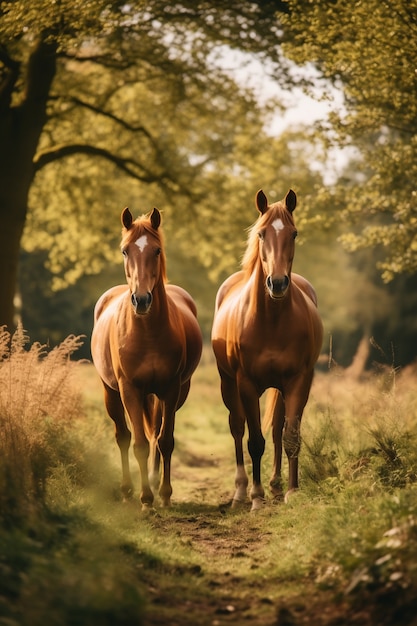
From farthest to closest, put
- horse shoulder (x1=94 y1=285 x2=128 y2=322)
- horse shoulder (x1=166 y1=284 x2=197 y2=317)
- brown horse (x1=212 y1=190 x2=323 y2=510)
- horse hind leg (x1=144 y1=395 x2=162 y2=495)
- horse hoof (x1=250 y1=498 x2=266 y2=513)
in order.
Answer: horse shoulder (x1=94 y1=285 x2=128 y2=322) < horse shoulder (x1=166 y1=284 x2=197 y2=317) < horse hind leg (x1=144 y1=395 x2=162 y2=495) < horse hoof (x1=250 y1=498 x2=266 y2=513) < brown horse (x1=212 y1=190 x2=323 y2=510)

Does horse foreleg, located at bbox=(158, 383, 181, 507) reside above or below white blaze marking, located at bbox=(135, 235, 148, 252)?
below

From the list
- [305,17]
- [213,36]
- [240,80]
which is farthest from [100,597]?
[240,80]

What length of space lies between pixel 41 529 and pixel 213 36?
10.5 metres

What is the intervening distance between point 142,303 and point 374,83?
511 cm

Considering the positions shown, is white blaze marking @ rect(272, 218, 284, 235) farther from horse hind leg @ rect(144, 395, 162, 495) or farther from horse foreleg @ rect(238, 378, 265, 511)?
horse hind leg @ rect(144, 395, 162, 495)

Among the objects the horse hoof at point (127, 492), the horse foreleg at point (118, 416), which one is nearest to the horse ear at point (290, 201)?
the horse foreleg at point (118, 416)

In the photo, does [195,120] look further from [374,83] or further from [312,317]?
[312,317]

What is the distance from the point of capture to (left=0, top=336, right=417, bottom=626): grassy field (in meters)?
4.56

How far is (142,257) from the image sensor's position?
7.85 m

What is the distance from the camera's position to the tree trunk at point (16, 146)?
13273mm

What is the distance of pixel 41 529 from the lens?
536 cm

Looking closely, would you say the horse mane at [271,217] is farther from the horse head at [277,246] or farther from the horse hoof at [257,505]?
the horse hoof at [257,505]

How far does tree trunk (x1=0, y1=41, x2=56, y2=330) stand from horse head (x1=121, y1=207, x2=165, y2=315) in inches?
220

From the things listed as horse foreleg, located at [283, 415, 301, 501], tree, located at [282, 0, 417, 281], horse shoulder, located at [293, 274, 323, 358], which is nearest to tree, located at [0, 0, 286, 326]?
tree, located at [282, 0, 417, 281]
